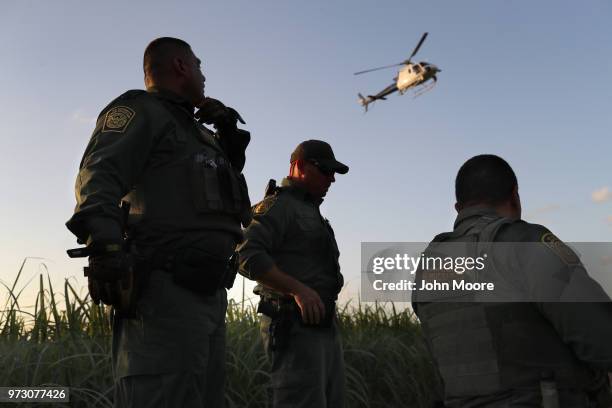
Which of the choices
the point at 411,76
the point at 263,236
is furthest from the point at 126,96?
the point at 411,76

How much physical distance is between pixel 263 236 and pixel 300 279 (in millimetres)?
409

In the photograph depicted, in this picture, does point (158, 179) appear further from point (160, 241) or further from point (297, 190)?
point (297, 190)

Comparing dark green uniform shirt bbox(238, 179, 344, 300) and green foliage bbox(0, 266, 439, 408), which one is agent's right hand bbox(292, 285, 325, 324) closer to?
dark green uniform shirt bbox(238, 179, 344, 300)

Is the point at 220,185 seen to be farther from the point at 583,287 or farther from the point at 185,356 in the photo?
the point at 583,287

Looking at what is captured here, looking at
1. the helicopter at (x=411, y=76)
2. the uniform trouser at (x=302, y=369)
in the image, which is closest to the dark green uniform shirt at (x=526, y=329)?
the uniform trouser at (x=302, y=369)

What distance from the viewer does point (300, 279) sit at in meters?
4.53

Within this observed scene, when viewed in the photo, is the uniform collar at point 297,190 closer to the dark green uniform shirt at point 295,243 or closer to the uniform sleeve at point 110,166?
the dark green uniform shirt at point 295,243

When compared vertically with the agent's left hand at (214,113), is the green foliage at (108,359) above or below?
below

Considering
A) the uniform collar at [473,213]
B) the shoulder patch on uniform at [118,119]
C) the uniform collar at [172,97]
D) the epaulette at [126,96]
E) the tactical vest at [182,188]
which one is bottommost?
the uniform collar at [473,213]

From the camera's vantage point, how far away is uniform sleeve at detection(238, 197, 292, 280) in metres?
4.30

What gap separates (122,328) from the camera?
2.92 metres

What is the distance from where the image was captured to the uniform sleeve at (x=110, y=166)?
2689mm

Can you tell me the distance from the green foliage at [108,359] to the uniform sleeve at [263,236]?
1408 mm

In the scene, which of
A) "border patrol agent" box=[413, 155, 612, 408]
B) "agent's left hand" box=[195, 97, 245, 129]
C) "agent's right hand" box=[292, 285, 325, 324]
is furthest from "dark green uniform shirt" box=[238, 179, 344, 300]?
"border patrol agent" box=[413, 155, 612, 408]
